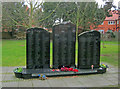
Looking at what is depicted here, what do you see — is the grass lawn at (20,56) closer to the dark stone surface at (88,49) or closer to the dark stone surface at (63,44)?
the dark stone surface at (88,49)

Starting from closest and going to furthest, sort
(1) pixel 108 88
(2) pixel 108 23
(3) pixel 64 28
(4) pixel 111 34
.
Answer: (1) pixel 108 88 → (3) pixel 64 28 → (4) pixel 111 34 → (2) pixel 108 23

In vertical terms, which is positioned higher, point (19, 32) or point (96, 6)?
point (96, 6)

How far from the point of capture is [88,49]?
7.57m

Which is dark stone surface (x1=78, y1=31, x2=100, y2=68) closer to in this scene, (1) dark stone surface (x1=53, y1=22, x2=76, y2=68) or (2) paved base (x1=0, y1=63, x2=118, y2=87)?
(1) dark stone surface (x1=53, y1=22, x2=76, y2=68)

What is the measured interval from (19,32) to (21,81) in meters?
33.2

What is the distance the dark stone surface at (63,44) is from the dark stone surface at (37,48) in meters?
0.48

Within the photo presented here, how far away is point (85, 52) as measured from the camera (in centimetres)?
755

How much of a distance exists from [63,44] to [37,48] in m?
1.36

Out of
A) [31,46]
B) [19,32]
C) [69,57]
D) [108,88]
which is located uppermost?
Answer: [19,32]

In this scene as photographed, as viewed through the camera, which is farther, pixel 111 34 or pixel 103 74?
pixel 111 34

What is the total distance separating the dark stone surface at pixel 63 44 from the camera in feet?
24.3

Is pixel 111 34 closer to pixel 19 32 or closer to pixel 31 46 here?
pixel 19 32

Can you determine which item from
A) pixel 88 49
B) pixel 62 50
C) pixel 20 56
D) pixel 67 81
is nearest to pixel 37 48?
pixel 62 50

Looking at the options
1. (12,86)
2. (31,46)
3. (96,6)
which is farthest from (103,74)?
(96,6)
